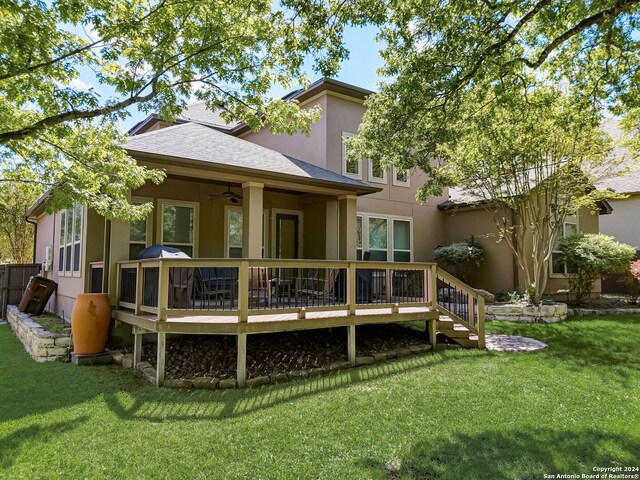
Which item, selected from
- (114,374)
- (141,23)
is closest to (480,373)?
(114,374)

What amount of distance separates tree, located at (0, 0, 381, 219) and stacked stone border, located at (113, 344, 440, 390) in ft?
8.49

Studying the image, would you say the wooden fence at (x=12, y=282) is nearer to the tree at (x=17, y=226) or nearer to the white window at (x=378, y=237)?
the tree at (x=17, y=226)

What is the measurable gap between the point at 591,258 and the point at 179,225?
11.6 metres

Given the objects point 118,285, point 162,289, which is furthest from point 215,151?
point 162,289

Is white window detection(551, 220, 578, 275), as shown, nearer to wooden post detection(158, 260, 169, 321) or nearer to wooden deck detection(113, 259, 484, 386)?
wooden deck detection(113, 259, 484, 386)

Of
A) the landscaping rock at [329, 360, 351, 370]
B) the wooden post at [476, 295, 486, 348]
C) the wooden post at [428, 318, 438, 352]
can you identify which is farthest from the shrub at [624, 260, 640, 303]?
the landscaping rock at [329, 360, 351, 370]

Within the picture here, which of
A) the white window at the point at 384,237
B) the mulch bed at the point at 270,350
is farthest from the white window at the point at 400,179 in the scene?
the mulch bed at the point at 270,350

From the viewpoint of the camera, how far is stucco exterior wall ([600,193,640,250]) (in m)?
17.6

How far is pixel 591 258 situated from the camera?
11539mm

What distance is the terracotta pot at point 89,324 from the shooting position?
7.05 meters

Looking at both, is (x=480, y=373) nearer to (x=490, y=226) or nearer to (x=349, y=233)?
(x=349, y=233)

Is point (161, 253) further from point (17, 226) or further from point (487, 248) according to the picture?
point (17, 226)

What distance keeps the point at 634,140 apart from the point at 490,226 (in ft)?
15.1

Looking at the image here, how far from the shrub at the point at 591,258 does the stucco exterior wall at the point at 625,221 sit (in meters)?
7.14
